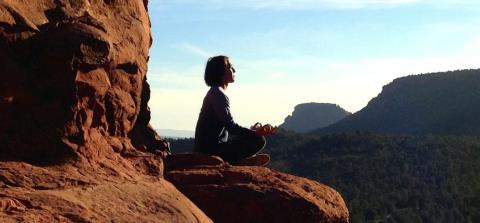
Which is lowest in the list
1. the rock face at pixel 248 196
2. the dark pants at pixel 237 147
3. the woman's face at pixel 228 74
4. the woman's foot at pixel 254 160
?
the rock face at pixel 248 196

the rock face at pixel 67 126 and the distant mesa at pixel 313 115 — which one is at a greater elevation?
the distant mesa at pixel 313 115

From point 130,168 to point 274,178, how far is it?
205 cm

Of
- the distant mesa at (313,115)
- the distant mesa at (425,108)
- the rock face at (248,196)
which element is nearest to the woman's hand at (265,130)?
the rock face at (248,196)

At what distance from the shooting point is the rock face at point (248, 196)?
25.4 feet

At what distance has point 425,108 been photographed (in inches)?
4048

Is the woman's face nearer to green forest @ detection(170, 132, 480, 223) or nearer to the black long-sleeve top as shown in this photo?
the black long-sleeve top

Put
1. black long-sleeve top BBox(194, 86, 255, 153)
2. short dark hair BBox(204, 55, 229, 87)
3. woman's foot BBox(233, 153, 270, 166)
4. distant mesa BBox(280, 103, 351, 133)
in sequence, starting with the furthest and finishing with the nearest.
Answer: distant mesa BBox(280, 103, 351, 133) → woman's foot BBox(233, 153, 270, 166) → short dark hair BBox(204, 55, 229, 87) → black long-sleeve top BBox(194, 86, 255, 153)

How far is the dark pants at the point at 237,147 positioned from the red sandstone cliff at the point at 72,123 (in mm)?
1929

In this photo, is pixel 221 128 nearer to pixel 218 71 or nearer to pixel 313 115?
pixel 218 71

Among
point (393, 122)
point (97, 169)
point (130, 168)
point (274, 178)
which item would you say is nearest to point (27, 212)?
point (97, 169)

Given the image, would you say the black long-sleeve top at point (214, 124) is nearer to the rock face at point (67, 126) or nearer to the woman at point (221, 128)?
the woman at point (221, 128)

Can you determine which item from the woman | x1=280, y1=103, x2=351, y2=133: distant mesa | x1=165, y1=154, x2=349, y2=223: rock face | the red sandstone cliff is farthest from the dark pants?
x1=280, y1=103, x2=351, y2=133: distant mesa

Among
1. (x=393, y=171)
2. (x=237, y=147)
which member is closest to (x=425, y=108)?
(x=393, y=171)

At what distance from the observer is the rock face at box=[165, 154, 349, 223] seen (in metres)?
7.74
